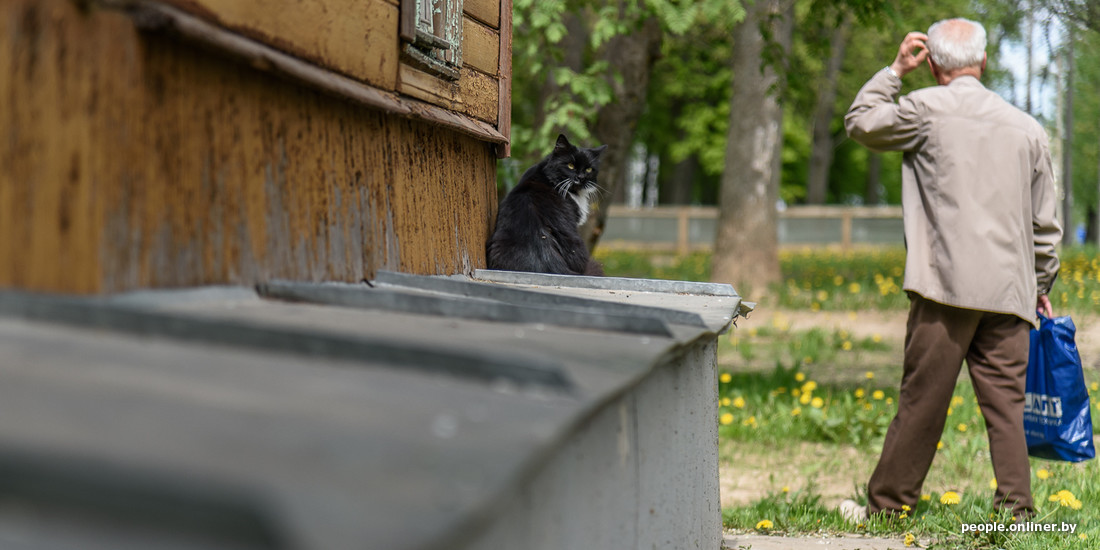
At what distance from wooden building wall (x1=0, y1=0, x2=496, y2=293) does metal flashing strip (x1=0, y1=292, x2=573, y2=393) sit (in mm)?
148

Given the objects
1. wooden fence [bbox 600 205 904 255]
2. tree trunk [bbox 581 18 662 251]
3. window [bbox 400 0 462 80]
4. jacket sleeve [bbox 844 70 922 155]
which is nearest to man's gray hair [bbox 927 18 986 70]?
jacket sleeve [bbox 844 70 922 155]

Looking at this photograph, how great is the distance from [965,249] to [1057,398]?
2.61ft

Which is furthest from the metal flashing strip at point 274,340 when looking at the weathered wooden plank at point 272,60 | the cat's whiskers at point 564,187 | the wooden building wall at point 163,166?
the cat's whiskers at point 564,187

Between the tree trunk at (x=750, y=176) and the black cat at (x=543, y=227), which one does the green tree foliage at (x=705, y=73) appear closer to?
the tree trunk at (x=750, y=176)

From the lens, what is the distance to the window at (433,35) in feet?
9.75

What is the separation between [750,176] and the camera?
11.8 meters

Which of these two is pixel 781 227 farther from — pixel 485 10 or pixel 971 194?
pixel 485 10

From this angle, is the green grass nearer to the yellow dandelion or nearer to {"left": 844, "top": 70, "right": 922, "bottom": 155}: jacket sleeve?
the yellow dandelion

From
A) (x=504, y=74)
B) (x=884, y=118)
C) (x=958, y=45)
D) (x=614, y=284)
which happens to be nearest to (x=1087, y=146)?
(x=958, y=45)

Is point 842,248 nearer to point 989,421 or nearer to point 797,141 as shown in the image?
point 797,141

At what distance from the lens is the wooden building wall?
1.47 m

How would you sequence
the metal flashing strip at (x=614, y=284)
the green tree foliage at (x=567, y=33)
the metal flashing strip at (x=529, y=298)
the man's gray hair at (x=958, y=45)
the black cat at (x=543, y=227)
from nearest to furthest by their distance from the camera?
the metal flashing strip at (x=529, y=298) → the metal flashing strip at (x=614, y=284) → the man's gray hair at (x=958, y=45) → the black cat at (x=543, y=227) → the green tree foliage at (x=567, y=33)

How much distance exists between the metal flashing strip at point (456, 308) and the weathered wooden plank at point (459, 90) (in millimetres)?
1107

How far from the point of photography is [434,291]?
2566 millimetres
